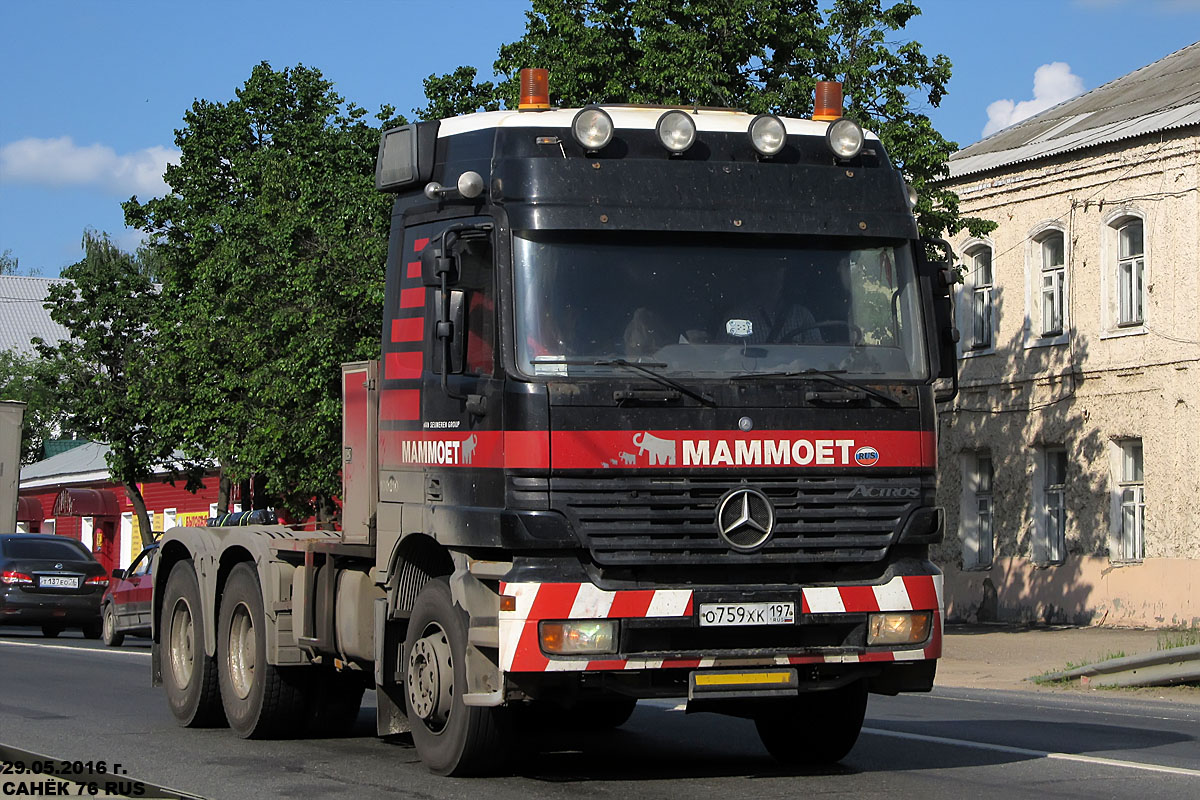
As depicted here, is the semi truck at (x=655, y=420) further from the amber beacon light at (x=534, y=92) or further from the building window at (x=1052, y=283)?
the building window at (x=1052, y=283)

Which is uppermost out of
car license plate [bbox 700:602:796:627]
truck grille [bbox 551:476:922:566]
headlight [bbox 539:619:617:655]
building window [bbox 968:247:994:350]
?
building window [bbox 968:247:994:350]

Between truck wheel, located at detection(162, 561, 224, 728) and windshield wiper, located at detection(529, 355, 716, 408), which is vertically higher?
windshield wiper, located at detection(529, 355, 716, 408)

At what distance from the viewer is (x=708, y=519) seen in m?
8.66

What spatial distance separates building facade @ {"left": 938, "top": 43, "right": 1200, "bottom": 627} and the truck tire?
60.8ft

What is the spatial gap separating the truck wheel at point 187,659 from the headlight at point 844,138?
560 cm

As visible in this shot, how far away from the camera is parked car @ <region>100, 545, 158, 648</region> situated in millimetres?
22469

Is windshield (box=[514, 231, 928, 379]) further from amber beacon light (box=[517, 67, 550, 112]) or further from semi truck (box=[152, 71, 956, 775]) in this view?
amber beacon light (box=[517, 67, 550, 112])

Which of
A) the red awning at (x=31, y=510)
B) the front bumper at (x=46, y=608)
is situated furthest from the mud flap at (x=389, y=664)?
the red awning at (x=31, y=510)

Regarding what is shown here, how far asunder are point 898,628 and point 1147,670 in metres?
8.81

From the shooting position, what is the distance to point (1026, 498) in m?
30.9

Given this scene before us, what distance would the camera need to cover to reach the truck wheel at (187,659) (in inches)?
483

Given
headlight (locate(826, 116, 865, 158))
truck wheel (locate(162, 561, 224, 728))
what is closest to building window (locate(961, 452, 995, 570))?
truck wheel (locate(162, 561, 224, 728))

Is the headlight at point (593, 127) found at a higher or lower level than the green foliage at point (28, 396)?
lower

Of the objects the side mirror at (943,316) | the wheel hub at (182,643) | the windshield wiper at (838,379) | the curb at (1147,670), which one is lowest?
the curb at (1147,670)
